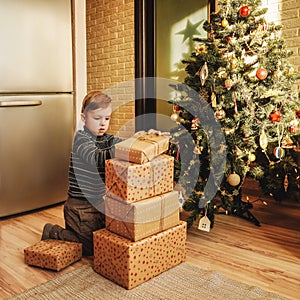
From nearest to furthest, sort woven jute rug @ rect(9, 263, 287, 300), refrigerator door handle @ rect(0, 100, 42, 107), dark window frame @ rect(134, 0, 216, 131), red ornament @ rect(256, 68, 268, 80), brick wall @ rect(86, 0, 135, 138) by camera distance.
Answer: woven jute rug @ rect(9, 263, 287, 300)
red ornament @ rect(256, 68, 268, 80)
refrigerator door handle @ rect(0, 100, 42, 107)
dark window frame @ rect(134, 0, 216, 131)
brick wall @ rect(86, 0, 135, 138)

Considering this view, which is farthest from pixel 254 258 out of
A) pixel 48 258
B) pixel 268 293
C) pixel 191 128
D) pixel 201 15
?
pixel 201 15

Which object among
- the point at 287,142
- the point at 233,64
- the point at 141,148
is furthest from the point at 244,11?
the point at 141,148

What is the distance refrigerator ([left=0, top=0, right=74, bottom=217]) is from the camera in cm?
249

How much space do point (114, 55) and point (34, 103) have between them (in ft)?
7.65

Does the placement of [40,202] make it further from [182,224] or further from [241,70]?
[241,70]

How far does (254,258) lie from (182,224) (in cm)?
46

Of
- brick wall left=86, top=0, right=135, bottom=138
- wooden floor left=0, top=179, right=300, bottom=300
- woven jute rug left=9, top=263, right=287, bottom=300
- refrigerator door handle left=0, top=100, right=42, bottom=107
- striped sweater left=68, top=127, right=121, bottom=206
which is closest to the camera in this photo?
woven jute rug left=9, top=263, right=287, bottom=300

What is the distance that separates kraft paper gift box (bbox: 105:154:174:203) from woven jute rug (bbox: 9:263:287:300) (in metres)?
0.38

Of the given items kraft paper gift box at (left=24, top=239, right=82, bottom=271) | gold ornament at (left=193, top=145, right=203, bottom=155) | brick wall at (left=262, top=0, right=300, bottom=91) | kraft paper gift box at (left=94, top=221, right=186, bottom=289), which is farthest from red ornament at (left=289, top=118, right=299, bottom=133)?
kraft paper gift box at (left=24, top=239, right=82, bottom=271)

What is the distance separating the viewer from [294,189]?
238 cm

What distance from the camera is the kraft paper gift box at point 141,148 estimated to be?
1.61 meters

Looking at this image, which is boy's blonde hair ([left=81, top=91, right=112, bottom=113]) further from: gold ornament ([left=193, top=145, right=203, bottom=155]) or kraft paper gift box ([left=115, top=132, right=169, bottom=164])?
gold ornament ([left=193, top=145, right=203, bottom=155])

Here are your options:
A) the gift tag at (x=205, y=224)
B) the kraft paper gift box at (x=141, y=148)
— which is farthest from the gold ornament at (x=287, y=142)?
the kraft paper gift box at (x=141, y=148)

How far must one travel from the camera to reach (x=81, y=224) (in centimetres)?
198
